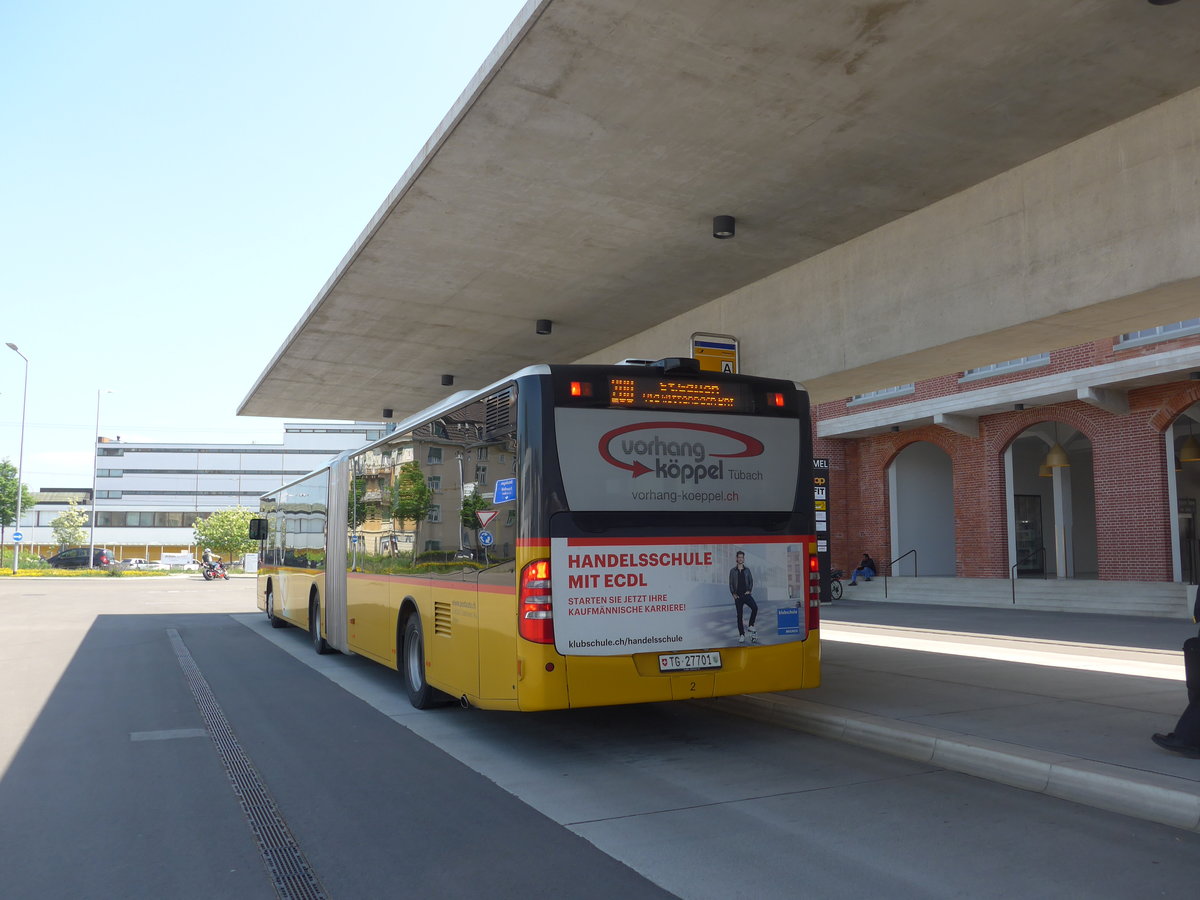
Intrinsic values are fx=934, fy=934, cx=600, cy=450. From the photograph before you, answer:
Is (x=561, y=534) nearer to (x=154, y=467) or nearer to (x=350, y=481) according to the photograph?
(x=350, y=481)

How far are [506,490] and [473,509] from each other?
0.78 m

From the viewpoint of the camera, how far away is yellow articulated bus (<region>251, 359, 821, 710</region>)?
23.8ft

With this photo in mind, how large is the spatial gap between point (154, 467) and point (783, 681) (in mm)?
117307

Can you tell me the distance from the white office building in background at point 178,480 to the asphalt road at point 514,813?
4137 inches

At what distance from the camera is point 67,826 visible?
5816mm

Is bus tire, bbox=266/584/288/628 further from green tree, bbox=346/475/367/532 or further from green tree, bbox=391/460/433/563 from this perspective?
green tree, bbox=391/460/433/563

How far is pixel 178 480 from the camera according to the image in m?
112

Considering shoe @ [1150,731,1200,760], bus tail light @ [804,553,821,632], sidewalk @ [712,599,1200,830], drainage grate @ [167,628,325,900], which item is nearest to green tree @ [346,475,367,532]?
drainage grate @ [167,628,325,900]

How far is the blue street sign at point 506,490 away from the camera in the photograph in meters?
7.52

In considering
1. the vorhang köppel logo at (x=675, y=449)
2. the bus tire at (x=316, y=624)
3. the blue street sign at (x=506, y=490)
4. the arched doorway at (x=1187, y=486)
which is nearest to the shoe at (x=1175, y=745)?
the vorhang köppel logo at (x=675, y=449)

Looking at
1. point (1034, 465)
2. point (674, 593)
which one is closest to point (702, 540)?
point (674, 593)

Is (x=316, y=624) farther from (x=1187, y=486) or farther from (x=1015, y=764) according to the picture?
(x=1187, y=486)

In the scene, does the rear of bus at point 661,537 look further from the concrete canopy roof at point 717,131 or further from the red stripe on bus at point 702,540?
the concrete canopy roof at point 717,131

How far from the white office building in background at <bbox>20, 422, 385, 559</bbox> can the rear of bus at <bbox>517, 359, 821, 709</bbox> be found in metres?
106
